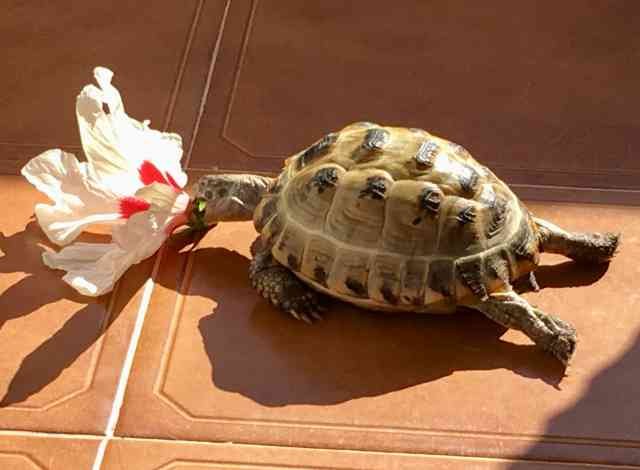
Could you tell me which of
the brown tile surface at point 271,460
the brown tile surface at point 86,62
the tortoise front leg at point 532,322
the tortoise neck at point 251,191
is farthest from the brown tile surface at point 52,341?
the tortoise front leg at point 532,322

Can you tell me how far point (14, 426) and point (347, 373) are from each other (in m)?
0.58

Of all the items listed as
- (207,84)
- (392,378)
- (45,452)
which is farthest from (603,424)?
(207,84)

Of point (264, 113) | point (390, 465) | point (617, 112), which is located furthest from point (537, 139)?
point (390, 465)

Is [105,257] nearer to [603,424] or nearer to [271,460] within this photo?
[271,460]

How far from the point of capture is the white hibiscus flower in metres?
A: 1.92

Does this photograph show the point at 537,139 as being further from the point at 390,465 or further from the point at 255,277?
the point at 390,465

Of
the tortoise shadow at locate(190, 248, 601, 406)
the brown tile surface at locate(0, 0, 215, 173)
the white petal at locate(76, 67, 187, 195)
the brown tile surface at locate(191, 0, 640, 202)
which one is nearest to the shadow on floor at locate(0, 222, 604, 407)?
the tortoise shadow at locate(190, 248, 601, 406)

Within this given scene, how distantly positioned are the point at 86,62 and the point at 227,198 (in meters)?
0.84

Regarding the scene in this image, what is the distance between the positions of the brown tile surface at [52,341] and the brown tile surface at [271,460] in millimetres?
104

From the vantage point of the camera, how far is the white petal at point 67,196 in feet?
6.36

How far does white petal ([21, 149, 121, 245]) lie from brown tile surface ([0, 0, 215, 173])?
361mm

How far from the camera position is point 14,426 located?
5.64ft

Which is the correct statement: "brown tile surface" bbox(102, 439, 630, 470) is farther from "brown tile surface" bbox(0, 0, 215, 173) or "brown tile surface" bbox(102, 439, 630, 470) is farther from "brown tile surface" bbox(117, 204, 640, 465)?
"brown tile surface" bbox(0, 0, 215, 173)

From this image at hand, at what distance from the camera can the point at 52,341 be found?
1.86 metres
